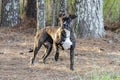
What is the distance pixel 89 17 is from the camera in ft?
48.4

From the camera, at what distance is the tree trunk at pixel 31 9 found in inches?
699

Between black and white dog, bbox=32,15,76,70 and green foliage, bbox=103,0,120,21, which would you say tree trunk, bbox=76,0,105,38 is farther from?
green foliage, bbox=103,0,120,21

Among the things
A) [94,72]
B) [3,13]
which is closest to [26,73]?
[94,72]

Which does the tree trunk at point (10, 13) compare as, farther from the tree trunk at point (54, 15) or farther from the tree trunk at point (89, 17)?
the tree trunk at point (89, 17)

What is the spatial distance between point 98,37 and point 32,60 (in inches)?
191

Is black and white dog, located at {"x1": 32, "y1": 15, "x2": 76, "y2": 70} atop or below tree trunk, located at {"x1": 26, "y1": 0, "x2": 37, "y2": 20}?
atop

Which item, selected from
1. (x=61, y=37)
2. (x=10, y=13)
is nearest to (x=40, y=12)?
(x=10, y=13)

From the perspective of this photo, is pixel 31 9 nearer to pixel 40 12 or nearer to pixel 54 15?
pixel 54 15

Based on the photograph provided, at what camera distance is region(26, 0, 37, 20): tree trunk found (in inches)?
699

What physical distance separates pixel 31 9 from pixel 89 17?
3.86 metres

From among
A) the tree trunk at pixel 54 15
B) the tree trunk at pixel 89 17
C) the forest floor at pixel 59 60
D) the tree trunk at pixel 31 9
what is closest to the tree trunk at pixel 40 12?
the forest floor at pixel 59 60

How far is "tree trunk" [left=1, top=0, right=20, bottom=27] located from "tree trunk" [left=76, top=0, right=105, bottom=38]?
3609 mm

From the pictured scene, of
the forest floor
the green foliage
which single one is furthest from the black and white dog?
the green foliage

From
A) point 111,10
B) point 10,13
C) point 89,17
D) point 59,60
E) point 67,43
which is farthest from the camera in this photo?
point 111,10
